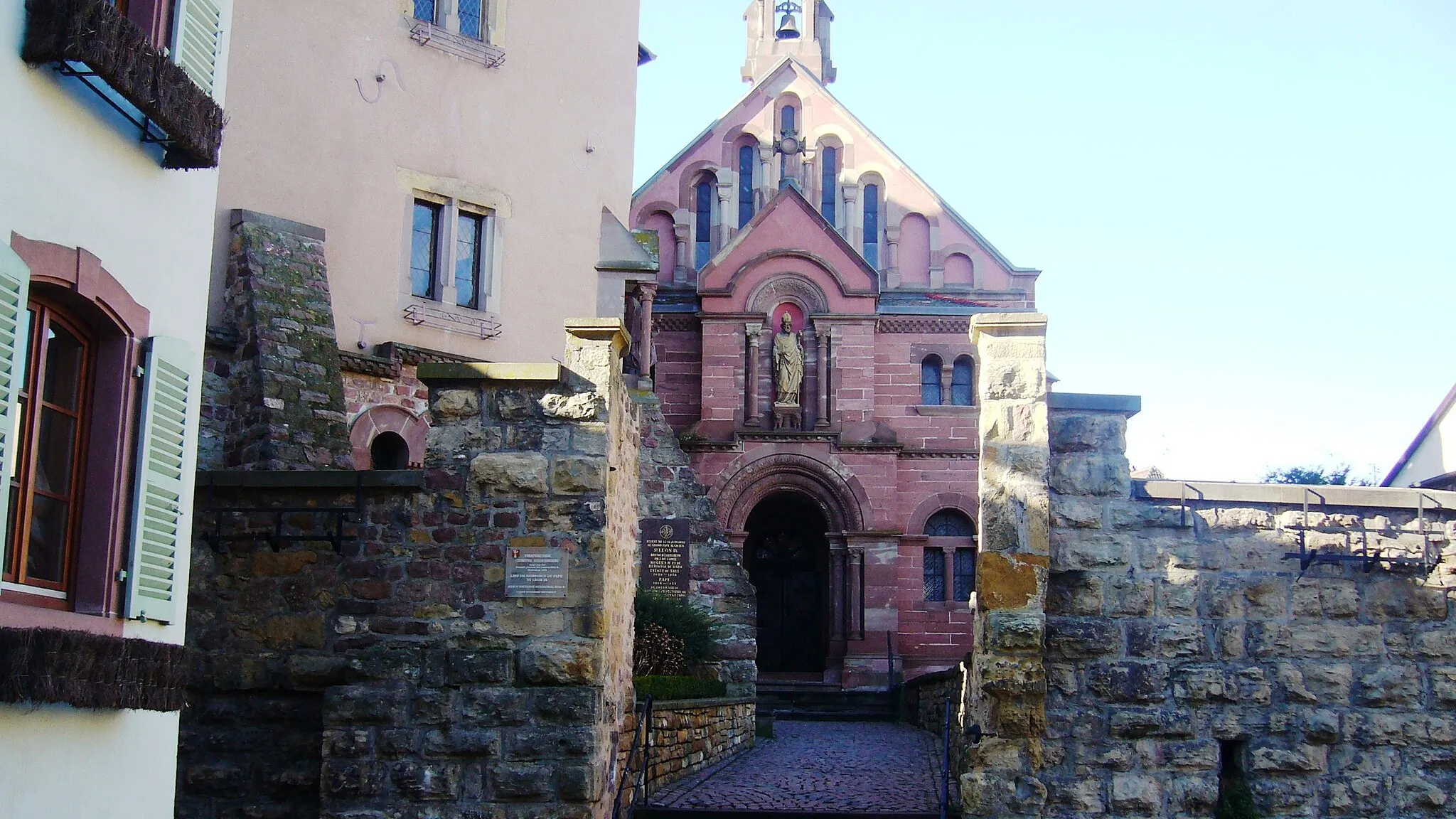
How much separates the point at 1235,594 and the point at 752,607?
31.2 feet

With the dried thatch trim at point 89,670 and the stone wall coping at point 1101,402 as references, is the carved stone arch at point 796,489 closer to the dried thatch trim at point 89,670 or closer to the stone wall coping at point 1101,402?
the stone wall coping at point 1101,402

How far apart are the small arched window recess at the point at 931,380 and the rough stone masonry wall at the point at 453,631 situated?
57.7 feet

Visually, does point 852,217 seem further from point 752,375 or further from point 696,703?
point 696,703

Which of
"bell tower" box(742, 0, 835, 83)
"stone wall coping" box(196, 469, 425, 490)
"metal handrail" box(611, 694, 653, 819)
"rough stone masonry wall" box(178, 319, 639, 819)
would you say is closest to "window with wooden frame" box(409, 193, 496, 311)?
"metal handrail" box(611, 694, 653, 819)

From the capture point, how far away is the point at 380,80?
17.0 metres

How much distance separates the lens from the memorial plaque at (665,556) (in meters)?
19.1

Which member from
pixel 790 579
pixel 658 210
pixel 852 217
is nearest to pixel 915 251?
pixel 852 217

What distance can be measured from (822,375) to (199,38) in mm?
19259

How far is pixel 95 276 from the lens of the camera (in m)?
7.32

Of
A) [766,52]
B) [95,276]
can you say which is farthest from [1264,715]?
[766,52]

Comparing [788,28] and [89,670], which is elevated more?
[788,28]

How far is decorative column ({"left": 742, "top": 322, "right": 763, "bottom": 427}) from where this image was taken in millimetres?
26844

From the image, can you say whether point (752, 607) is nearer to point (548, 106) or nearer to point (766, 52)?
point (548, 106)

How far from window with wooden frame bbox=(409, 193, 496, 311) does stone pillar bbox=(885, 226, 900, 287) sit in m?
11.9
